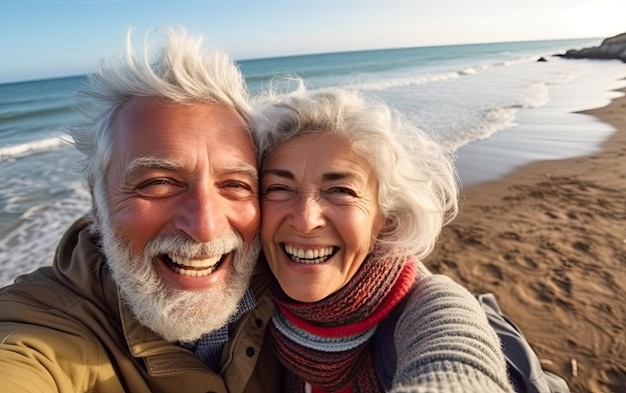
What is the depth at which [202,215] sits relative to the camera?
68.1 inches

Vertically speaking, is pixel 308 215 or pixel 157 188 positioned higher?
pixel 157 188

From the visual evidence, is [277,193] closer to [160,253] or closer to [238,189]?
[238,189]

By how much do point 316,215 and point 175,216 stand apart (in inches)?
22.9

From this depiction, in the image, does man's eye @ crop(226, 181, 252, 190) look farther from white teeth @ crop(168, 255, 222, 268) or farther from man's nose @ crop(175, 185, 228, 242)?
white teeth @ crop(168, 255, 222, 268)

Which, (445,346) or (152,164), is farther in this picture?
(152,164)

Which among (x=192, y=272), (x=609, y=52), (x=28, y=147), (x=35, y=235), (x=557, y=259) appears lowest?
(x=609, y=52)

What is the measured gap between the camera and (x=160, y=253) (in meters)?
1.76

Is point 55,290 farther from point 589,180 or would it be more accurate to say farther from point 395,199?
point 589,180

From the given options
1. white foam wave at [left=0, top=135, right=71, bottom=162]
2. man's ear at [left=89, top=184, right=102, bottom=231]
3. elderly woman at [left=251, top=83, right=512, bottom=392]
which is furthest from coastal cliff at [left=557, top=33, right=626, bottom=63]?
man's ear at [left=89, top=184, right=102, bottom=231]

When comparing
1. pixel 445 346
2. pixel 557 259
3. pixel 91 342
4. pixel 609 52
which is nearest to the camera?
pixel 445 346

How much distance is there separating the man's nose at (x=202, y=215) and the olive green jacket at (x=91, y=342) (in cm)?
44

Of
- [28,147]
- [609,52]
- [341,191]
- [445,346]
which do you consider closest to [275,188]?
[341,191]

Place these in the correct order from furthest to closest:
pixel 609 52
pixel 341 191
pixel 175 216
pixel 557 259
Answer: pixel 609 52 < pixel 557 259 < pixel 341 191 < pixel 175 216

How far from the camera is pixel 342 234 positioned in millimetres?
1849
